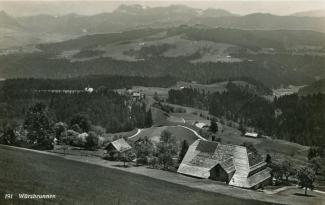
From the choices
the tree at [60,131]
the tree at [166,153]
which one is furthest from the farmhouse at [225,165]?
A: the tree at [60,131]

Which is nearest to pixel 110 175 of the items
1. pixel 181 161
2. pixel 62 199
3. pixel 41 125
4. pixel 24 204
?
pixel 62 199

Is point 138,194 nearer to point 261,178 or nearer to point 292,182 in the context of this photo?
point 261,178

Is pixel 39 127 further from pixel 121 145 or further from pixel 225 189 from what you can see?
pixel 225 189

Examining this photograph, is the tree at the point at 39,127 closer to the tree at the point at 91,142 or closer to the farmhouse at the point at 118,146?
the tree at the point at 91,142

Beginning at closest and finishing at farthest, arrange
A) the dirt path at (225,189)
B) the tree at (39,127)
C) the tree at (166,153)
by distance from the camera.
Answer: the dirt path at (225,189)
the tree at (166,153)
the tree at (39,127)

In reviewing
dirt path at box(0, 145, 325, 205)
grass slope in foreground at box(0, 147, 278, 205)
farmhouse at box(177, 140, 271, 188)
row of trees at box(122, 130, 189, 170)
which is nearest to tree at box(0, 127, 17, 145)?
dirt path at box(0, 145, 325, 205)

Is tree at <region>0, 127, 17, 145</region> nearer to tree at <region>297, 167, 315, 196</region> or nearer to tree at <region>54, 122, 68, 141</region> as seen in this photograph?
tree at <region>54, 122, 68, 141</region>

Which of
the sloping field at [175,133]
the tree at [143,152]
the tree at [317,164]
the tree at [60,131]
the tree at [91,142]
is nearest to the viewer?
the tree at [143,152]
